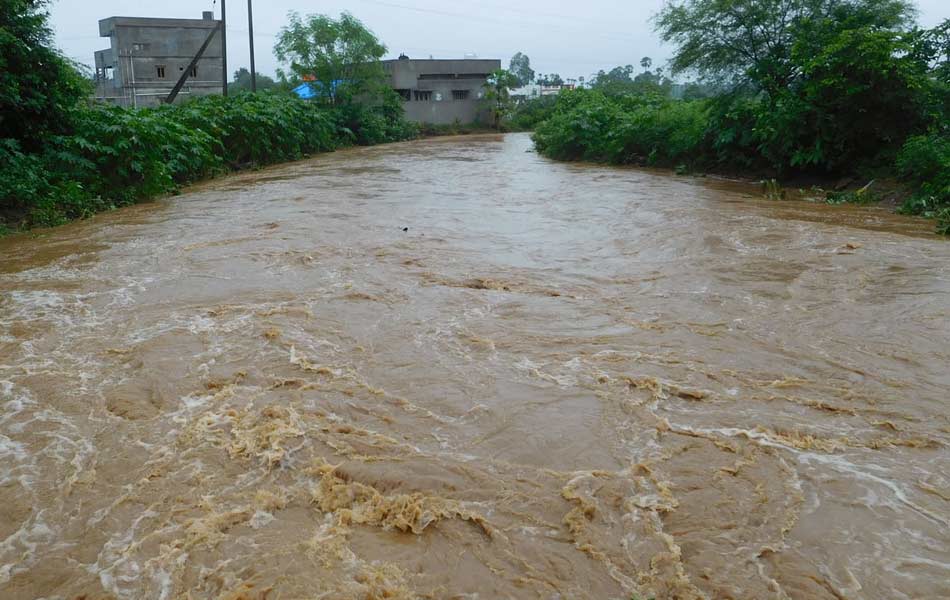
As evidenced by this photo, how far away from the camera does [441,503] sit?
142 inches

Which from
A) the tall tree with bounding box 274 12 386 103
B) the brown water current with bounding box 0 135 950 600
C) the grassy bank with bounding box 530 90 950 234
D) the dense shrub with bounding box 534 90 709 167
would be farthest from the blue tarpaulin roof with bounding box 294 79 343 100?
the brown water current with bounding box 0 135 950 600

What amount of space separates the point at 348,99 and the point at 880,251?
29.5 meters

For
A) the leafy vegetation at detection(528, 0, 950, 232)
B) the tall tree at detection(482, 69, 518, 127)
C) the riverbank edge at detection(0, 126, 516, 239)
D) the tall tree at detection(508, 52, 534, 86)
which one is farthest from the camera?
the tall tree at detection(508, 52, 534, 86)

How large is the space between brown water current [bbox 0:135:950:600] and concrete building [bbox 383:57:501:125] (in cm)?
3821

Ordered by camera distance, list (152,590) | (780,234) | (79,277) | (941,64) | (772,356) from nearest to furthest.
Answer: (152,590)
(772,356)
(79,277)
(780,234)
(941,64)

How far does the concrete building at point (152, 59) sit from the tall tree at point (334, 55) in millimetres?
3487

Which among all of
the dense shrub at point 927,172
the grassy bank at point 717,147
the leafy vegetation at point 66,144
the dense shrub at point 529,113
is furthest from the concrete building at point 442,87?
the dense shrub at point 927,172

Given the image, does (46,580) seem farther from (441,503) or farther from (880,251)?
(880,251)

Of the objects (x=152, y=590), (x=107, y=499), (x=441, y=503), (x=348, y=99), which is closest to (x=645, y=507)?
(x=441, y=503)

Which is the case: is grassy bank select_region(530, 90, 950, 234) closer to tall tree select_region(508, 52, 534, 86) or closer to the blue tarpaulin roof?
the blue tarpaulin roof

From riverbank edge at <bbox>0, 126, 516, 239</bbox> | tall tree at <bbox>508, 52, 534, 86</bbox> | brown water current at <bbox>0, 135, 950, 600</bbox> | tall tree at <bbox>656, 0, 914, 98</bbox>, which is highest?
tall tree at <bbox>508, 52, 534, 86</bbox>

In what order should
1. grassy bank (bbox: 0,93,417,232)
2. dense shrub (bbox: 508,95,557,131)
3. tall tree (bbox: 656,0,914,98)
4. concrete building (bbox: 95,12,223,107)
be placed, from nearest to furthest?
grassy bank (bbox: 0,93,417,232)
tall tree (bbox: 656,0,914,98)
concrete building (bbox: 95,12,223,107)
dense shrub (bbox: 508,95,557,131)

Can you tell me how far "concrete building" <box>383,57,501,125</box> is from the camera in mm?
45406

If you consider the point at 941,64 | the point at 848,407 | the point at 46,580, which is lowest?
the point at 46,580
